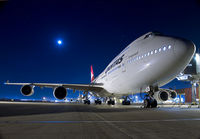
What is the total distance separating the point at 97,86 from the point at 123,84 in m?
5.79

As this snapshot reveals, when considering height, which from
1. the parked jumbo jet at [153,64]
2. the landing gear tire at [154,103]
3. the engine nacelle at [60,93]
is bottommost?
the landing gear tire at [154,103]

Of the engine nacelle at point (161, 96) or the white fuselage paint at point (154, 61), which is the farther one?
the engine nacelle at point (161, 96)

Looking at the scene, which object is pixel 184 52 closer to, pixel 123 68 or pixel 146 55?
pixel 146 55

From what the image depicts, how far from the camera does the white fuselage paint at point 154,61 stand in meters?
9.05

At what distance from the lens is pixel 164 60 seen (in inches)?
368

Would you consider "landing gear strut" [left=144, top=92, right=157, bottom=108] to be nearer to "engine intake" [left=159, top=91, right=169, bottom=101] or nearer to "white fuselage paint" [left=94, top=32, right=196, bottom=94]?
"white fuselage paint" [left=94, top=32, right=196, bottom=94]

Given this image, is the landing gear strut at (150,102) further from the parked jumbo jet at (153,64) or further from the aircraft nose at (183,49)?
the aircraft nose at (183,49)

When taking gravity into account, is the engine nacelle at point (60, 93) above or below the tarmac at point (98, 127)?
above

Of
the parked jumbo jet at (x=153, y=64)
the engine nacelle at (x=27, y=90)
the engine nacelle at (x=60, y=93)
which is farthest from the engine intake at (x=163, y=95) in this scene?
the engine nacelle at (x=27, y=90)

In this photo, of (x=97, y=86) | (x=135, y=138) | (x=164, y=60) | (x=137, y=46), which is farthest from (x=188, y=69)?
(x=135, y=138)

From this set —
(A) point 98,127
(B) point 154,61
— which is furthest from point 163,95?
(A) point 98,127

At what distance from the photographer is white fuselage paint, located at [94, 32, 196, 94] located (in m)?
9.05

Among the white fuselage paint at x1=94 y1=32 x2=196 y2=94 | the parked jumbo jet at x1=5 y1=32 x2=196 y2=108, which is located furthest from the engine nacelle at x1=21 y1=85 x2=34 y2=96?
the white fuselage paint at x1=94 y1=32 x2=196 y2=94

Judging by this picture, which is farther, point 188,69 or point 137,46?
point 188,69
